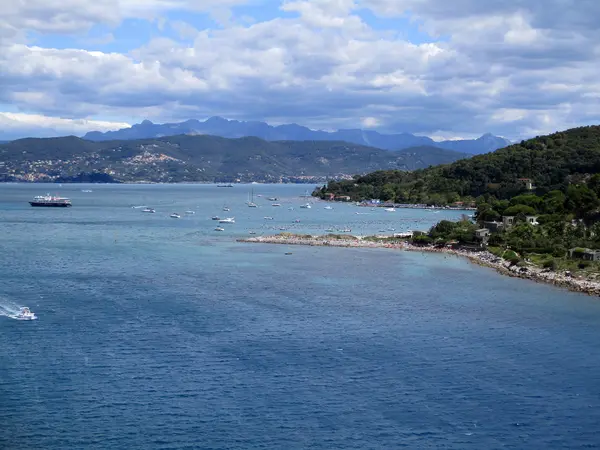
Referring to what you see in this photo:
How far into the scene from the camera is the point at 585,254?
1834 inches

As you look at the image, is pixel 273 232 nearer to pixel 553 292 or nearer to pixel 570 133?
pixel 553 292

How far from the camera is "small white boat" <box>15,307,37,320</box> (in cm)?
2977

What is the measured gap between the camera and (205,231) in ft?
239

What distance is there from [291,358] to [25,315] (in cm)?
1259

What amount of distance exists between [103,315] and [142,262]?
17669mm

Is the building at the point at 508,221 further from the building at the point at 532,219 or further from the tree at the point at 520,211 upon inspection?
the tree at the point at 520,211

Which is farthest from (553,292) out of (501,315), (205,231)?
(205,231)

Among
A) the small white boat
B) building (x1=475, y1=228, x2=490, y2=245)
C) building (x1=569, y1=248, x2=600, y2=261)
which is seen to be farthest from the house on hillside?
the small white boat

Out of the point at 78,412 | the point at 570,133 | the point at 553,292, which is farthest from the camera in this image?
the point at 570,133

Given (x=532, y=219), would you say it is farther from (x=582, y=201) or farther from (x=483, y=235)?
(x=483, y=235)

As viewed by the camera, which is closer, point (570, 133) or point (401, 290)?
point (401, 290)

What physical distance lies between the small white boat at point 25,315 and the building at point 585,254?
3481 centimetres

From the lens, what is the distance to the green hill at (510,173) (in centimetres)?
10488

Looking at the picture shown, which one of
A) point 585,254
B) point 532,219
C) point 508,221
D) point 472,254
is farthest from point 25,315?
point 532,219
